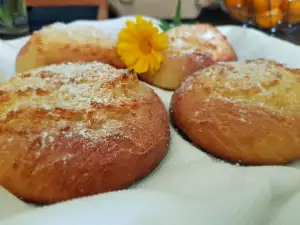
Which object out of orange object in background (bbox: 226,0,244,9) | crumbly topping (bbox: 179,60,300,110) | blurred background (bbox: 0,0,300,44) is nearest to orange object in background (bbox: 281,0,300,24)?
blurred background (bbox: 0,0,300,44)

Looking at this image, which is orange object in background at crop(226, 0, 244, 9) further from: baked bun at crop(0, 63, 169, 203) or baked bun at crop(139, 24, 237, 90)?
baked bun at crop(0, 63, 169, 203)

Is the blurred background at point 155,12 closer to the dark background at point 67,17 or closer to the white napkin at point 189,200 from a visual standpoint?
the dark background at point 67,17

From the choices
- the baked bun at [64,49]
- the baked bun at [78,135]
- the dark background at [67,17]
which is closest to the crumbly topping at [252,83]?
the baked bun at [78,135]

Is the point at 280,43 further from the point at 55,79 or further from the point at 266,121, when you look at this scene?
the point at 55,79

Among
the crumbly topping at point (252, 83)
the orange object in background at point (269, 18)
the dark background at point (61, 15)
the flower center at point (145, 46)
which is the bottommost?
the dark background at point (61, 15)

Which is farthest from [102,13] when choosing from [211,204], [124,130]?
[211,204]
